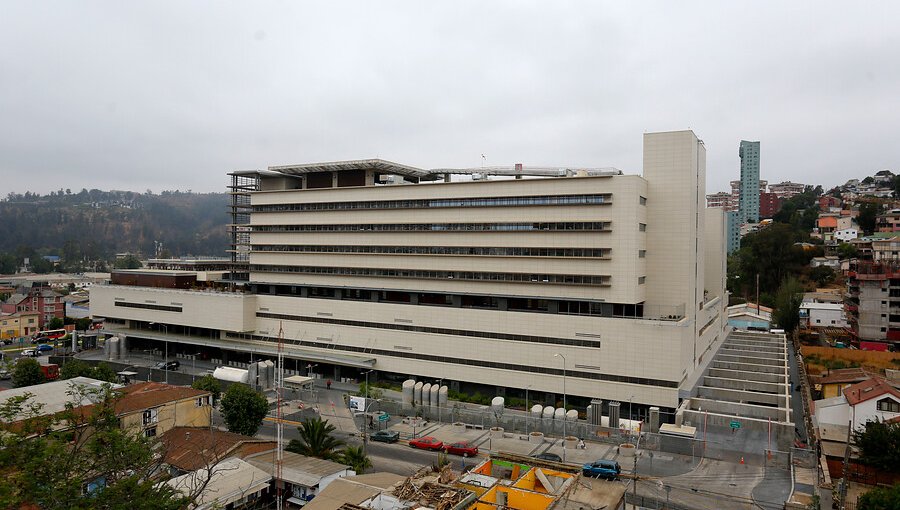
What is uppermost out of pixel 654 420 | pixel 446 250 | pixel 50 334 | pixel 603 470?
pixel 446 250

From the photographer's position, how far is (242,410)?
39.2 metres

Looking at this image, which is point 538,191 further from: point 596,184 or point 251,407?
point 251,407

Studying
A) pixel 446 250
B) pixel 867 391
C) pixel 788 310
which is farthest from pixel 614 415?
pixel 788 310

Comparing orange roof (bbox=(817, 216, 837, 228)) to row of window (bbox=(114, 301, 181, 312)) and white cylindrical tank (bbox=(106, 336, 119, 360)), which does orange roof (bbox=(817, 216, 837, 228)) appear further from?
white cylindrical tank (bbox=(106, 336, 119, 360))

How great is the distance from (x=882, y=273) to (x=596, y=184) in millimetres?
43268

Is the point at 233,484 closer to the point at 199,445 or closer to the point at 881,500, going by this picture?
the point at 199,445

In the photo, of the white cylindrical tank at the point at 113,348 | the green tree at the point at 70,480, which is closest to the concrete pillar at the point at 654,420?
the green tree at the point at 70,480

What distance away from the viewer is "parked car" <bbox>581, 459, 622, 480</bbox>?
33.7 meters

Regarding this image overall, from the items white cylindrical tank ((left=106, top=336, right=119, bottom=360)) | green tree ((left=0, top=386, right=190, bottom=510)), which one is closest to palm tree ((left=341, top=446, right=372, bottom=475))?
green tree ((left=0, top=386, right=190, bottom=510))

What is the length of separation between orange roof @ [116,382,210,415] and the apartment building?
64.5ft

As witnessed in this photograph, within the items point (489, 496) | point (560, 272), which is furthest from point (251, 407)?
point (560, 272)

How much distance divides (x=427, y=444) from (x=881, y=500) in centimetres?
2579

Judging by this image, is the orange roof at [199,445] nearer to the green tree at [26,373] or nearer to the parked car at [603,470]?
the parked car at [603,470]

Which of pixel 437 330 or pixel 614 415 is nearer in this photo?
pixel 614 415
